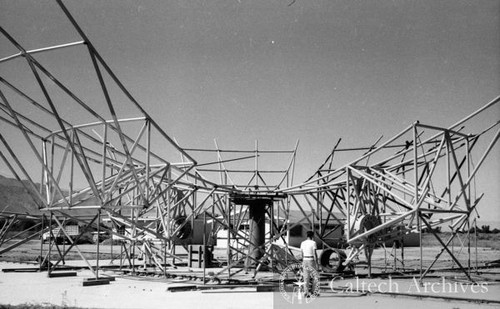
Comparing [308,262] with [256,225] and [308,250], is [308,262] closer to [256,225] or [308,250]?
[308,250]

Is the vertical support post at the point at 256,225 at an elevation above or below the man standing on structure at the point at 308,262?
above

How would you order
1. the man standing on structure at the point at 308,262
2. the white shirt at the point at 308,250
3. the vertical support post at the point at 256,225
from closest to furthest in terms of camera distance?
the man standing on structure at the point at 308,262 → the white shirt at the point at 308,250 → the vertical support post at the point at 256,225

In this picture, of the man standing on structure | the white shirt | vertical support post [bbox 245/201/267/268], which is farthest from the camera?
vertical support post [bbox 245/201/267/268]

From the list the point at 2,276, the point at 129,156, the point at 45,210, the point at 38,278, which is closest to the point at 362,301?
the point at 129,156

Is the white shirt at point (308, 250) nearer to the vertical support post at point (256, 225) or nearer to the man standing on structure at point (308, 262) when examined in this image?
the man standing on structure at point (308, 262)

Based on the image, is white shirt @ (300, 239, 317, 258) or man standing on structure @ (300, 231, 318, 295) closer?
man standing on structure @ (300, 231, 318, 295)

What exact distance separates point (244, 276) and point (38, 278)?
32.9ft

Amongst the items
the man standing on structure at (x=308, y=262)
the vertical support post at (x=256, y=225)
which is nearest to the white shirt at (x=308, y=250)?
the man standing on structure at (x=308, y=262)

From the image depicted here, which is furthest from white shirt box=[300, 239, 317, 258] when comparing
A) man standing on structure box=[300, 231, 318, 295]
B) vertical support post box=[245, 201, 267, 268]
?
vertical support post box=[245, 201, 267, 268]

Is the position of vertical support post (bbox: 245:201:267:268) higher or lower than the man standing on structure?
Answer: higher

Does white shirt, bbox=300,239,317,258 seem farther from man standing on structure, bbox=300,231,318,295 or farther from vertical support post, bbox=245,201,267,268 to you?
vertical support post, bbox=245,201,267,268

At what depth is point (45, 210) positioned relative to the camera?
949 inches

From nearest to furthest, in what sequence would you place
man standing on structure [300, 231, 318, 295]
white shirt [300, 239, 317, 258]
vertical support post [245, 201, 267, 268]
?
man standing on structure [300, 231, 318, 295] → white shirt [300, 239, 317, 258] → vertical support post [245, 201, 267, 268]

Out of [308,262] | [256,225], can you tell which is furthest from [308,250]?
[256,225]
